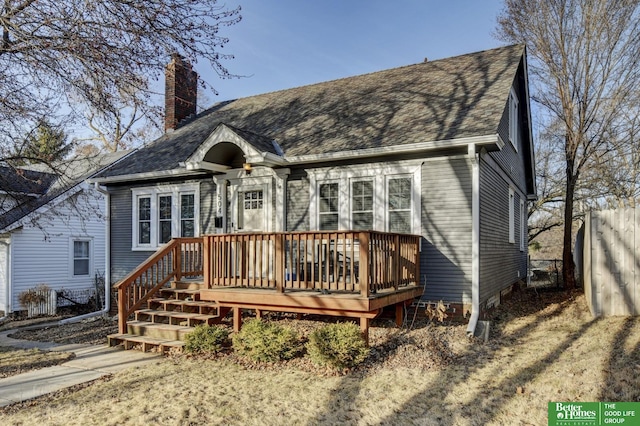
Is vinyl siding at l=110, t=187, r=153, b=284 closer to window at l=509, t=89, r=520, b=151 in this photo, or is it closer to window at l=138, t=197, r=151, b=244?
window at l=138, t=197, r=151, b=244

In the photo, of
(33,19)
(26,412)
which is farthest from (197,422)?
(33,19)

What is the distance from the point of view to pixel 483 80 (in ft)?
34.4

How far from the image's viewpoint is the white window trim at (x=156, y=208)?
11781 millimetres

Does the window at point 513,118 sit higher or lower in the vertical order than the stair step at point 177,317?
higher

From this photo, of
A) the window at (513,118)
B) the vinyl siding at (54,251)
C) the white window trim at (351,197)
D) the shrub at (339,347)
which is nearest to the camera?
the shrub at (339,347)

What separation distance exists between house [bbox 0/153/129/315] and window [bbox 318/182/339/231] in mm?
7762

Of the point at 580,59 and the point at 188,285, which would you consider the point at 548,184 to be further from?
the point at 188,285

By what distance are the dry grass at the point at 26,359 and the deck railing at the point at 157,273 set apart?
1.24 m

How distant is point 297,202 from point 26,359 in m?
5.78

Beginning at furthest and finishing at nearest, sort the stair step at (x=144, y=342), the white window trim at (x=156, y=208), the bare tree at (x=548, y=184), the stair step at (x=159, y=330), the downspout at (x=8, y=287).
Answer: the bare tree at (x=548, y=184)
the downspout at (x=8, y=287)
the white window trim at (x=156, y=208)
the stair step at (x=159, y=330)
the stair step at (x=144, y=342)

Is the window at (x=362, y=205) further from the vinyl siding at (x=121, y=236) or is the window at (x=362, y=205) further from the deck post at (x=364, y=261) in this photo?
the vinyl siding at (x=121, y=236)

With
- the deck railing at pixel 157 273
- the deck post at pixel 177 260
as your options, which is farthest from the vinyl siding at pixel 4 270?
the deck post at pixel 177 260

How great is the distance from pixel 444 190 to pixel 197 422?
612 centimetres

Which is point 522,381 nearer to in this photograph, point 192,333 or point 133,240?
point 192,333
